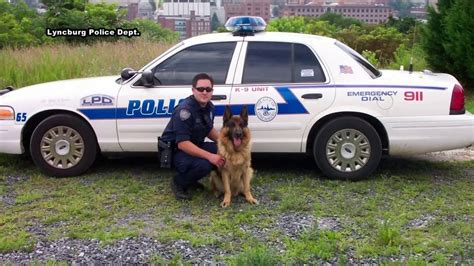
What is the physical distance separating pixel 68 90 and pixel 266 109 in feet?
7.03

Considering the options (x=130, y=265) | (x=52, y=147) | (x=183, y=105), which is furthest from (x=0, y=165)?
(x=130, y=265)

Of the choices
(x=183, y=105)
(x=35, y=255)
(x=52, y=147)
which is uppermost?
(x=183, y=105)

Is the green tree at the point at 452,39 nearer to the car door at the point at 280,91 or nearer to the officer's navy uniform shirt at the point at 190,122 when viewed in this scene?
the car door at the point at 280,91

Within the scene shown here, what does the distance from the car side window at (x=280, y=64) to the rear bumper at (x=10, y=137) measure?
249 cm

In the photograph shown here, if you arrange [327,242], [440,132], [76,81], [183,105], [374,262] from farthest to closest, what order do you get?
[76,81], [440,132], [183,105], [327,242], [374,262]

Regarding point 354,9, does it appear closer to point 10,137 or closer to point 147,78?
point 147,78

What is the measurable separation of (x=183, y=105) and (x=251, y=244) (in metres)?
1.56

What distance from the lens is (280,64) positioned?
588 centimetres

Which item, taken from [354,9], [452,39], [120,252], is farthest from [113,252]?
[354,9]

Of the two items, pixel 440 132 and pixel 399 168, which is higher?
pixel 440 132

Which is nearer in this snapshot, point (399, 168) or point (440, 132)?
point (440, 132)

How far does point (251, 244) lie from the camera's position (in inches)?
166

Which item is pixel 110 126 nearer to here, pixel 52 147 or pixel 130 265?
pixel 52 147

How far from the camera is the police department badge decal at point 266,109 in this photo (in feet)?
18.8
